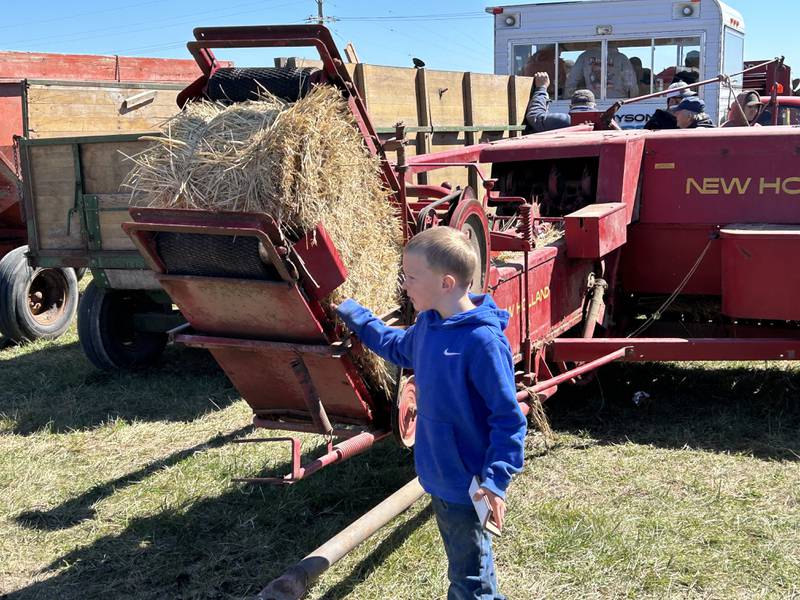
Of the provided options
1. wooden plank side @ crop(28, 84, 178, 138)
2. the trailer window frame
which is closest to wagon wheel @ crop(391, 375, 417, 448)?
wooden plank side @ crop(28, 84, 178, 138)

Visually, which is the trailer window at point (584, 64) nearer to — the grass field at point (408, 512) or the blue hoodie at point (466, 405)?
the grass field at point (408, 512)

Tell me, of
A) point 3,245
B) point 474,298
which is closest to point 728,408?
point 474,298

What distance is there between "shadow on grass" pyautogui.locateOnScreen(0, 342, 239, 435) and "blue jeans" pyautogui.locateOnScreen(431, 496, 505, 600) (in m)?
3.41

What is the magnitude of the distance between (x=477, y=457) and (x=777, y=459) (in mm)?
2747

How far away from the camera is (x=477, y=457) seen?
275cm

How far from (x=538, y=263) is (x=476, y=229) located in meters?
0.81

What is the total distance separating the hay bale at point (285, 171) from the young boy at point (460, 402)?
0.75 meters

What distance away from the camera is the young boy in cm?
264

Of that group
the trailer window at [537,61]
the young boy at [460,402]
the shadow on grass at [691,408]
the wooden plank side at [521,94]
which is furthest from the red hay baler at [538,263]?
the trailer window at [537,61]

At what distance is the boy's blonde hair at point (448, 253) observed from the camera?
2676 mm

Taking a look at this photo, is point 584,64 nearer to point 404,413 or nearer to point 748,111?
point 748,111

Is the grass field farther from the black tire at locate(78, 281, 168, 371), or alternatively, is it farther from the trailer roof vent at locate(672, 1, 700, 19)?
the trailer roof vent at locate(672, 1, 700, 19)

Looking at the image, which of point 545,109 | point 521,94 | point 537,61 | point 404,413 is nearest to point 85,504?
point 404,413

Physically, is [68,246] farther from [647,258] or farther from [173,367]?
[647,258]
